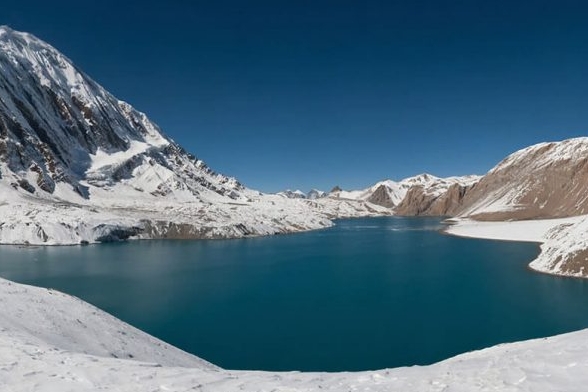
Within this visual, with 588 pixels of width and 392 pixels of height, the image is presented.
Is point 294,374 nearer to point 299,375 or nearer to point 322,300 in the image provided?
point 299,375

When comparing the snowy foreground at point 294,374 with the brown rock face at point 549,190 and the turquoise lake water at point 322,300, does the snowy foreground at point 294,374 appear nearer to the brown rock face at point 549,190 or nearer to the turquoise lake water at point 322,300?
the turquoise lake water at point 322,300

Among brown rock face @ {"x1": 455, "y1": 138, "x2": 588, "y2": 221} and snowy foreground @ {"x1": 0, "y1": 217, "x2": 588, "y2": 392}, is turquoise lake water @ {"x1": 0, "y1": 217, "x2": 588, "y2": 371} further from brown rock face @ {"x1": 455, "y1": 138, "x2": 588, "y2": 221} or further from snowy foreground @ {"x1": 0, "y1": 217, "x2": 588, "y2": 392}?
brown rock face @ {"x1": 455, "y1": 138, "x2": 588, "y2": 221}

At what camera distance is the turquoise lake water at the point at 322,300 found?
3147 cm

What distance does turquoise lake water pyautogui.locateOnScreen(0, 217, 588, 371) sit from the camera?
103 feet

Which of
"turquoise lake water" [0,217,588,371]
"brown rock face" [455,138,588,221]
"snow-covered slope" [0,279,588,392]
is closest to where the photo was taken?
"snow-covered slope" [0,279,588,392]

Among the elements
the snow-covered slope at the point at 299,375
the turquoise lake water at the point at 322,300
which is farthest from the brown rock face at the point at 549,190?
the snow-covered slope at the point at 299,375

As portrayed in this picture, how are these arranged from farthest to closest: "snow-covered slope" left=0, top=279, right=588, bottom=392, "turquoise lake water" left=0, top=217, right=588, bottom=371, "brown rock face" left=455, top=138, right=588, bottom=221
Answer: "brown rock face" left=455, top=138, right=588, bottom=221 < "turquoise lake water" left=0, top=217, right=588, bottom=371 < "snow-covered slope" left=0, top=279, right=588, bottom=392

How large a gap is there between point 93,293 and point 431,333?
37.8 m

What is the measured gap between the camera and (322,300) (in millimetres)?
46906

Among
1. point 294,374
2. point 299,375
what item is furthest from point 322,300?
point 299,375

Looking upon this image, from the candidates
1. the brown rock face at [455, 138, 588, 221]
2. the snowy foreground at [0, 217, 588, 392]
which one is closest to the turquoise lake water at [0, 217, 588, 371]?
the snowy foreground at [0, 217, 588, 392]

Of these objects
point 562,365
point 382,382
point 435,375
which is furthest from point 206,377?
point 562,365

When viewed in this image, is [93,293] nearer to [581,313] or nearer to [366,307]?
[366,307]

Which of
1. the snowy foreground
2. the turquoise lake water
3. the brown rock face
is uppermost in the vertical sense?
the brown rock face
